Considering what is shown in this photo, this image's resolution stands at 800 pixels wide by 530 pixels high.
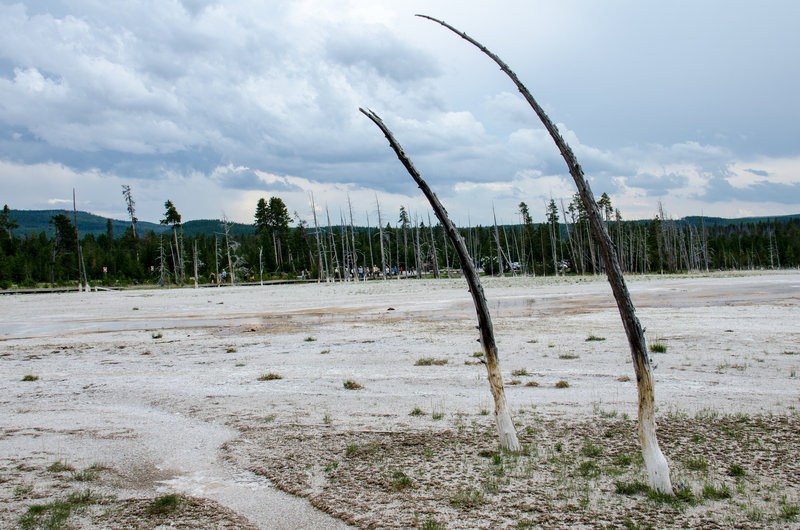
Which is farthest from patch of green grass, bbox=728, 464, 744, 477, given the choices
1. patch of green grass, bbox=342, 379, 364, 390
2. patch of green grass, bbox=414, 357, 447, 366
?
patch of green grass, bbox=414, 357, 447, 366

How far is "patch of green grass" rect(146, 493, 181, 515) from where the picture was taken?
496 cm

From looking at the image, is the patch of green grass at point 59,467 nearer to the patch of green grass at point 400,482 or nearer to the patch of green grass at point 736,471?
the patch of green grass at point 400,482

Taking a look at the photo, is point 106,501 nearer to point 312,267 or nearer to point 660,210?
point 312,267

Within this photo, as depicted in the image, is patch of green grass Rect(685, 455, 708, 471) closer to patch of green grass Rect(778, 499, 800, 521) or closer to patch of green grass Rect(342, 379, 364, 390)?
patch of green grass Rect(778, 499, 800, 521)

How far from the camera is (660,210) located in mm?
100625

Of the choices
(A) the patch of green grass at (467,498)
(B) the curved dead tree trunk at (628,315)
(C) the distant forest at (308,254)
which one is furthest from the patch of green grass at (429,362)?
(C) the distant forest at (308,254)

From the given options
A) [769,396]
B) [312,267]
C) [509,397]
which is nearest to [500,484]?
[509,397]

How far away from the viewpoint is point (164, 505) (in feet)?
16.6

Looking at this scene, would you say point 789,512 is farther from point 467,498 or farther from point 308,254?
point 308,254

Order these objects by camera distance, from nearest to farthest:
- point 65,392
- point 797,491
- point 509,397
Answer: point 797,491, point 509,397, point 65,392

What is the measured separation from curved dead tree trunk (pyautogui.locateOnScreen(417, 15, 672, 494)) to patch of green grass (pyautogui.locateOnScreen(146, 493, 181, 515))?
4.27 m

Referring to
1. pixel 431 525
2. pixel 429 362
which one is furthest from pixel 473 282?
pixel 429 362

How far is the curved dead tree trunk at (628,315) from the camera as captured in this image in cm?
461

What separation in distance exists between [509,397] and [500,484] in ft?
11.7
